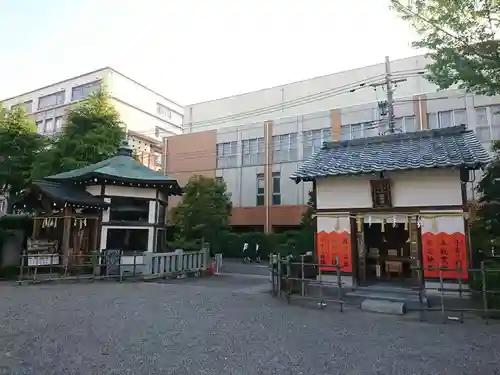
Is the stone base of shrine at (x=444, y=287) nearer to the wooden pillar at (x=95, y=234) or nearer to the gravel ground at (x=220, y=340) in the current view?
the gravel ground at (x=220, y=340)

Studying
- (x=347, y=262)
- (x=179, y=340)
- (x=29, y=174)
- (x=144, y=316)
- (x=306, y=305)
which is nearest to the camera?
(x=179, y=340)

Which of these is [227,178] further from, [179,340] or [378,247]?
[179,340]

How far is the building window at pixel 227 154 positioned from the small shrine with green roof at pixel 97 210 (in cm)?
1437

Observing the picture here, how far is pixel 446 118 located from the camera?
987 inches

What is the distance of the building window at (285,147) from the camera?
30.0 m

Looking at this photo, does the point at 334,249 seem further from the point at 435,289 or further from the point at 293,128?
the point at 293,128

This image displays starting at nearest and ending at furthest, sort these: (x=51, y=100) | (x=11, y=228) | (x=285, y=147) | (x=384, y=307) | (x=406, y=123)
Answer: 1. (x=384, y=307)
2. (x=11, y=228)
3. (x=406, y=123)
4. (x=285, y=147)
5. (x=51, y=100)

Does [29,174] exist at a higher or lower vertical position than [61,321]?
higher

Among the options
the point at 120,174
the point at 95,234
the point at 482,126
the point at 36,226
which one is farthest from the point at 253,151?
the point at 36,226

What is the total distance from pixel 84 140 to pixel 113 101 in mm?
17962

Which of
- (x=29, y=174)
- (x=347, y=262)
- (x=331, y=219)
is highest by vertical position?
(x=29, y=174)

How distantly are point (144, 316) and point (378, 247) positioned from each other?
9.55 metres

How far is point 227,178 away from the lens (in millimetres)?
32438

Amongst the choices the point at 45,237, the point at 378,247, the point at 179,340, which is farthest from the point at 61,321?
the point at 378,247
